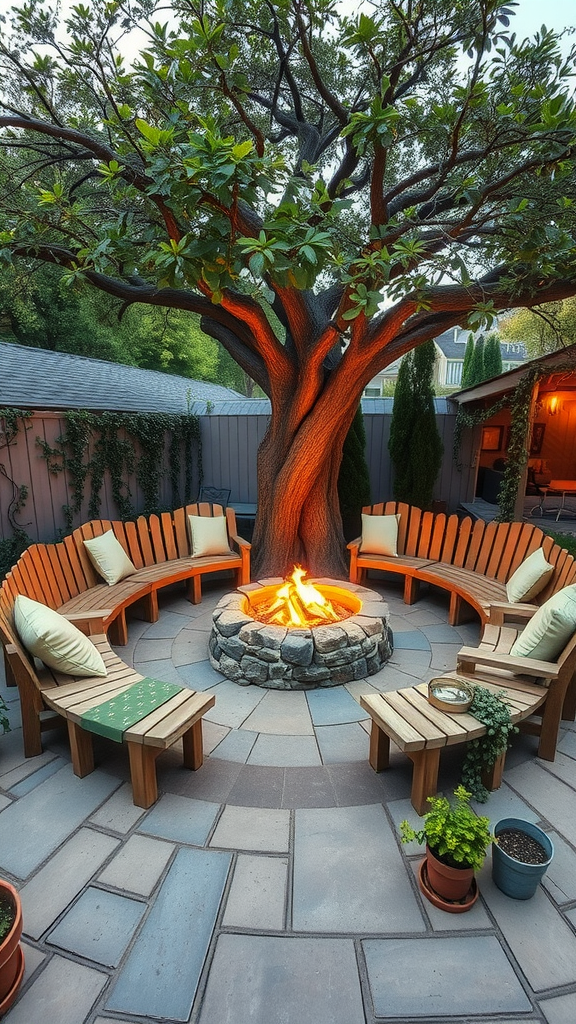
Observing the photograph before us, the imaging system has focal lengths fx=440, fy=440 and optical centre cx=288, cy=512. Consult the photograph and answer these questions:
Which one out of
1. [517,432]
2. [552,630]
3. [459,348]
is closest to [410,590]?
[552,630]

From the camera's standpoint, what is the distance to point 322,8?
130 inches

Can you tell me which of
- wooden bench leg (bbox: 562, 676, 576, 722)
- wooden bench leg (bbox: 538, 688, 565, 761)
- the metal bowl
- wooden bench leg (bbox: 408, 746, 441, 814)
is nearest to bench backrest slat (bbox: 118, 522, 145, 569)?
the metal bowl

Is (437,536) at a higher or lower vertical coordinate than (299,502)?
lower

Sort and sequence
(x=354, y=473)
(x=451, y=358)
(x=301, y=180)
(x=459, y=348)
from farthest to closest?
(x=459, y=348), (x=451, y=358), (x=354, y=473), (x=301, y=180)

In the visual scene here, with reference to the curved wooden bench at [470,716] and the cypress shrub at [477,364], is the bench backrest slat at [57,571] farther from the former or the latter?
the cypress shrub at [477,364]

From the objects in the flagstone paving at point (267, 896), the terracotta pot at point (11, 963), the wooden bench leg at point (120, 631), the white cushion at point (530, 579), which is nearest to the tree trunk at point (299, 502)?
the wooden bench leg at point (120, 631)

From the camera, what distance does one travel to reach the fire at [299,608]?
147 inches

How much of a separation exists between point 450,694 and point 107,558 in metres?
3.30

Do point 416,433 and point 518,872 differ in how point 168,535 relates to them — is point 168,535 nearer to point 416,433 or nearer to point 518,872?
point 416,433

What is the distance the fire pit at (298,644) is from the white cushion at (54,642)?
1.04 m

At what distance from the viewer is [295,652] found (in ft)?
10.8

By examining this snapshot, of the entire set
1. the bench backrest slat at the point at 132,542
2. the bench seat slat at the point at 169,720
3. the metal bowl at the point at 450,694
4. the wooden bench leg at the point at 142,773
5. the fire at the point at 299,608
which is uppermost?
the bench backrest slat at the point at 132,542

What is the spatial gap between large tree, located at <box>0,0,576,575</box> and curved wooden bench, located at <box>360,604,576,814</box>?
2350mm

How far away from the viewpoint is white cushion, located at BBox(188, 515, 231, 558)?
5.14 metres
